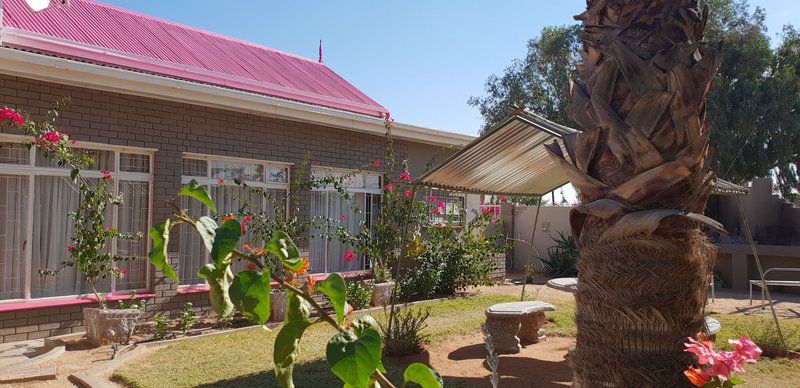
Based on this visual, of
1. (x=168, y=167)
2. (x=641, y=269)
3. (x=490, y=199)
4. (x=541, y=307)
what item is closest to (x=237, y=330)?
(x=168, y=167)

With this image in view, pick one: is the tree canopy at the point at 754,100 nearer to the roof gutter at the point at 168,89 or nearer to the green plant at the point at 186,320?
the roof gutter at the point at 168,89

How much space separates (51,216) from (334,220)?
4505mm

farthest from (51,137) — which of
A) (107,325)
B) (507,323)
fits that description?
(507,323)

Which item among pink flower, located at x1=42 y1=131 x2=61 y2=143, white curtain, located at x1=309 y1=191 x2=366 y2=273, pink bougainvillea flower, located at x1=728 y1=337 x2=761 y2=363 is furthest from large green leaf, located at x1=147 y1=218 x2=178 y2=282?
white curtain, located at x1=309 y1=191 x2=366 y2=273

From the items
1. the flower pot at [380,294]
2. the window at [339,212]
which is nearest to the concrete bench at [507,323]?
the flower pot at [380,294]

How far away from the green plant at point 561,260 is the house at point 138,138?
755 cm

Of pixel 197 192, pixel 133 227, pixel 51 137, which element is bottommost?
pixel 133 227

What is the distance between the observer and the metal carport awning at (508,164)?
230 inches

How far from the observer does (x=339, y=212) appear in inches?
443

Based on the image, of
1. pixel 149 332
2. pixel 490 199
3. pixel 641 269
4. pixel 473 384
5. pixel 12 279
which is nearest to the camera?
pixel 641 269

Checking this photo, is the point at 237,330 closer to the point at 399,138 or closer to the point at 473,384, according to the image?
the point at 473,384

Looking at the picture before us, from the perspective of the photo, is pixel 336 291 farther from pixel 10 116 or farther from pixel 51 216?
pixel 51 216

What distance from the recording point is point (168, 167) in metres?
8.56

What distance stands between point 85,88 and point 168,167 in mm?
1528
